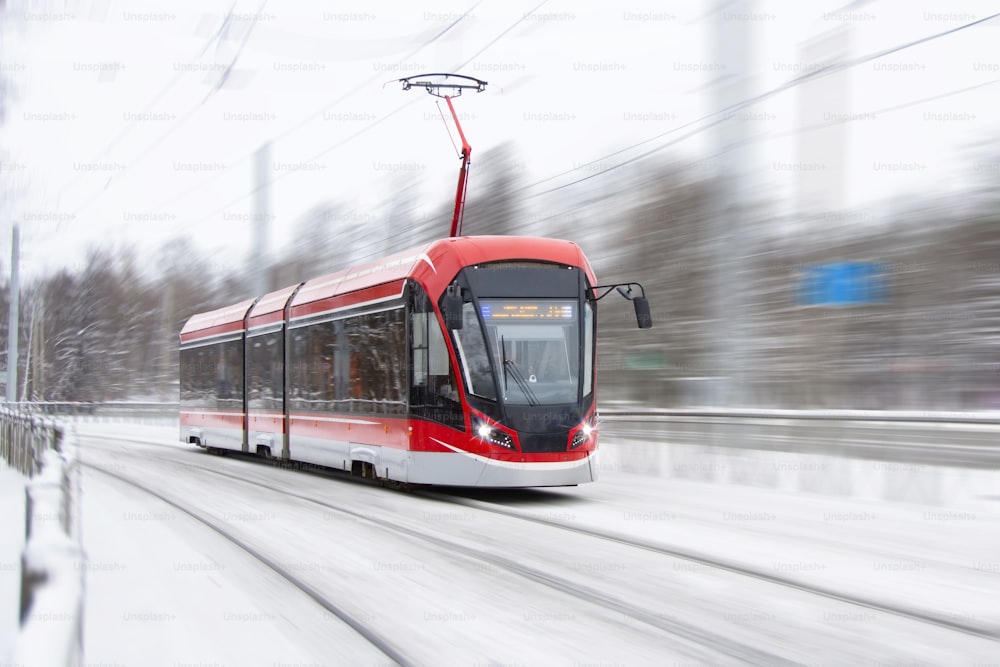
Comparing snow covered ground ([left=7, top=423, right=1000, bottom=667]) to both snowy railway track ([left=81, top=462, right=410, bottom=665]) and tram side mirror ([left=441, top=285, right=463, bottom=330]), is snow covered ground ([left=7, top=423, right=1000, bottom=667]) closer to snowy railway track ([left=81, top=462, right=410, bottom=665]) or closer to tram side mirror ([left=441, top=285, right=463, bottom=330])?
snowy railway track ([left=81, top=462, right=410, bottom=665])

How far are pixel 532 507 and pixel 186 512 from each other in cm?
388

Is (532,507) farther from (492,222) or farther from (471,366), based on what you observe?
(492,222)

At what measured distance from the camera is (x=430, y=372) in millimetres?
12719

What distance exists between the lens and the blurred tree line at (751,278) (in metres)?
20.6

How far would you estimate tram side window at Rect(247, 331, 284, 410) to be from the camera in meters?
18.6

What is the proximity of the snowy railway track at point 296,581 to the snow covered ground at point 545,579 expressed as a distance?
0.03 metres

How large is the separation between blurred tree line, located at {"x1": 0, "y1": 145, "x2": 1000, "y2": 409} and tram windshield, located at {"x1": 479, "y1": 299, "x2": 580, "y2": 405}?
11.3 feet

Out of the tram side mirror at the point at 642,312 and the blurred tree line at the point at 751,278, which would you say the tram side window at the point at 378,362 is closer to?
the tram side mirror at the point at 642,312

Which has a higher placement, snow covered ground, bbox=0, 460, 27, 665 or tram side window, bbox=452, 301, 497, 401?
tram side window, bbox=452, 301, 497, 401

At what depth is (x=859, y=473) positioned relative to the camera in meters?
14.0

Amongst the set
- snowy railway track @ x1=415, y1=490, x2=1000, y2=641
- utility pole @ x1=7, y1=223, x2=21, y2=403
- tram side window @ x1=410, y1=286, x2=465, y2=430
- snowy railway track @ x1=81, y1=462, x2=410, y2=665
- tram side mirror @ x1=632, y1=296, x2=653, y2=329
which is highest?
utility pole @ x1=7, y1=223, x2=21, y2=403

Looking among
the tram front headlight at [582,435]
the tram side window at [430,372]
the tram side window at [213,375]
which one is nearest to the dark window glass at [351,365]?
the tram side window at [430,372]

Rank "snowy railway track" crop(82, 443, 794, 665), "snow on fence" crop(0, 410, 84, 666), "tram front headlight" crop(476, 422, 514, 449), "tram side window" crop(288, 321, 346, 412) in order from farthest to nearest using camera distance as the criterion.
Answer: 1. "tram side window" crop(288, 321, 346, 412)
2. "tram front headlight" crop(476, 422, 514, 449)
3. "snowy railway track" crop(82, 443, 794, 665)
4. "snow on fence" crop(0, 410, 84, 666)

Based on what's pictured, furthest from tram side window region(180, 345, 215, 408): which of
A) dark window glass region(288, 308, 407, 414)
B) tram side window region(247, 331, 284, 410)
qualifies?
dark window glass region(288, 308, 407, 414)
